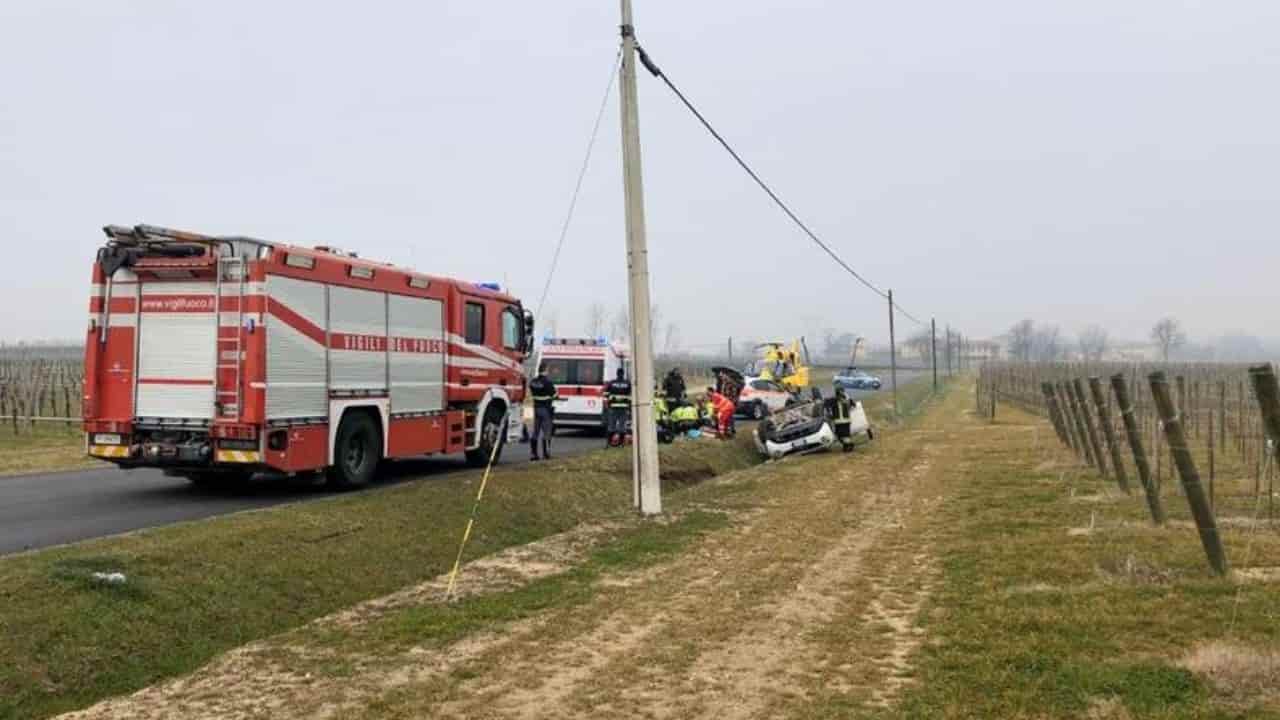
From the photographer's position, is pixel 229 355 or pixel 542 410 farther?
pixel 542 410

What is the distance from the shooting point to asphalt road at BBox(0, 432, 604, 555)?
10.7 m

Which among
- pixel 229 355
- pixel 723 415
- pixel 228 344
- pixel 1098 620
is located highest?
pixel 228 344

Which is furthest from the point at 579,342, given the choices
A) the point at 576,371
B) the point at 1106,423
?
the point at 1106,423

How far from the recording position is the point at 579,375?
26906 mm

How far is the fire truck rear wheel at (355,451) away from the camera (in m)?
13.9

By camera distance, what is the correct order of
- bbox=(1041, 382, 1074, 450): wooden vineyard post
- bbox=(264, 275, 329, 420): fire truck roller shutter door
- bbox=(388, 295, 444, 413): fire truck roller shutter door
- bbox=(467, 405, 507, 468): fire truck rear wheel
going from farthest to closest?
bbox=(1041, 382, 1074, 450): wooden vineyard post
bbox=(467, 405, 507, 468): fire truck rear wheel
bbox=(388, 295, 444, 413): fire truck roller shutter door
bbox=(264, 275, 329, 420): fire truck roller shutter door

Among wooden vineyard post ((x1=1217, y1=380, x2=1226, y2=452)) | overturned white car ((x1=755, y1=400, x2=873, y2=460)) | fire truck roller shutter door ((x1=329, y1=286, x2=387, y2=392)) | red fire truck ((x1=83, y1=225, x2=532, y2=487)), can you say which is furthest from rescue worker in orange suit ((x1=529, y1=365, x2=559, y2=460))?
wooden vineyard post ((x1=1217, y1=380, x2=1226, y2=452))

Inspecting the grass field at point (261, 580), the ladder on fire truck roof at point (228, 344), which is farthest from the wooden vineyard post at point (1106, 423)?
the ladder on fire truck roof at point (228, 344)

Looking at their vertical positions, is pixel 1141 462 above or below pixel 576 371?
below

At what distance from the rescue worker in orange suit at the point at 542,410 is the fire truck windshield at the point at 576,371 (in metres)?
6.64

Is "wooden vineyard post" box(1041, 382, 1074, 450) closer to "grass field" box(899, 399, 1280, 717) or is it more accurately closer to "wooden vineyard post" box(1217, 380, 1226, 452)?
"wooden vineyard post" box(1217, 380, 1226, 452)

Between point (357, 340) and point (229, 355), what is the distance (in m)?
1.94

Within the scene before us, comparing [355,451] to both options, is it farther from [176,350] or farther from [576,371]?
[576,371]

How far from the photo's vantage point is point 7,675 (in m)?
5.90
